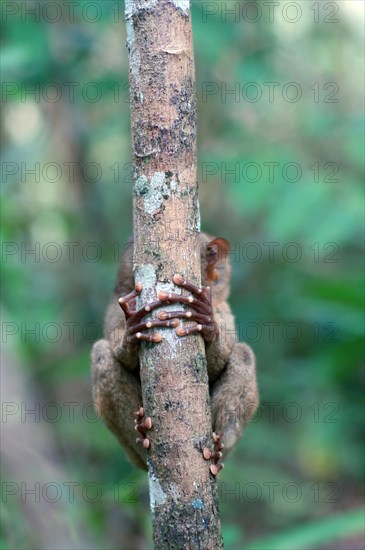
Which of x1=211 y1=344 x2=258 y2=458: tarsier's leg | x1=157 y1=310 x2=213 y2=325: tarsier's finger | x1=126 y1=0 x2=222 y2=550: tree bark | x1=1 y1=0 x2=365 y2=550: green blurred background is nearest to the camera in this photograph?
x1=126 y1=0 x2=222 y2=550: tree bark

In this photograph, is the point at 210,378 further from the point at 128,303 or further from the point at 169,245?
the point at 169,245

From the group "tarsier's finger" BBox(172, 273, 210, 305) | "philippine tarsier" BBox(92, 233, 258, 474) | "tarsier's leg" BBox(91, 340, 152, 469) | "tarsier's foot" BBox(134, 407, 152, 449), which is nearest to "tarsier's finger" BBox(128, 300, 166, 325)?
"tarsier's finger" BBox(172, 273, 210, 305)

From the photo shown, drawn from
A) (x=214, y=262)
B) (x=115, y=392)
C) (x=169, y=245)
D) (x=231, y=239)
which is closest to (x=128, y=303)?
(x=169, y=245)

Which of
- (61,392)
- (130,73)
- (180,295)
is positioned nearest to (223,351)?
(180,295)

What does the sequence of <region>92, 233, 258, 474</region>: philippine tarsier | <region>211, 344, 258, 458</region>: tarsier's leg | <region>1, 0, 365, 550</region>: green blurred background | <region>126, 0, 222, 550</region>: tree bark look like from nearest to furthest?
<region>126, 0, 222, 550</region>: tree bark → <region>92, 233, 258, 474</region>: philippine tarsier → <region>211, 344, 258, 458</region>: tarsier's leg → <region>1, 0, 365, 550</region>: green blurred background

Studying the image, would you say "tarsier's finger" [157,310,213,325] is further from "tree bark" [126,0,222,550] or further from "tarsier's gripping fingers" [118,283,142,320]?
"tarsier's gripping fingers" [118,283,142,320]

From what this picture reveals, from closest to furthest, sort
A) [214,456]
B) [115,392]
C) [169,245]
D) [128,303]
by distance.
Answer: [169,245]
[214,456]
[128,303]
[115,392]

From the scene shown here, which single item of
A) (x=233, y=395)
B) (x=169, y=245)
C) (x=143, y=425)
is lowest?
(x=233, y=395)
